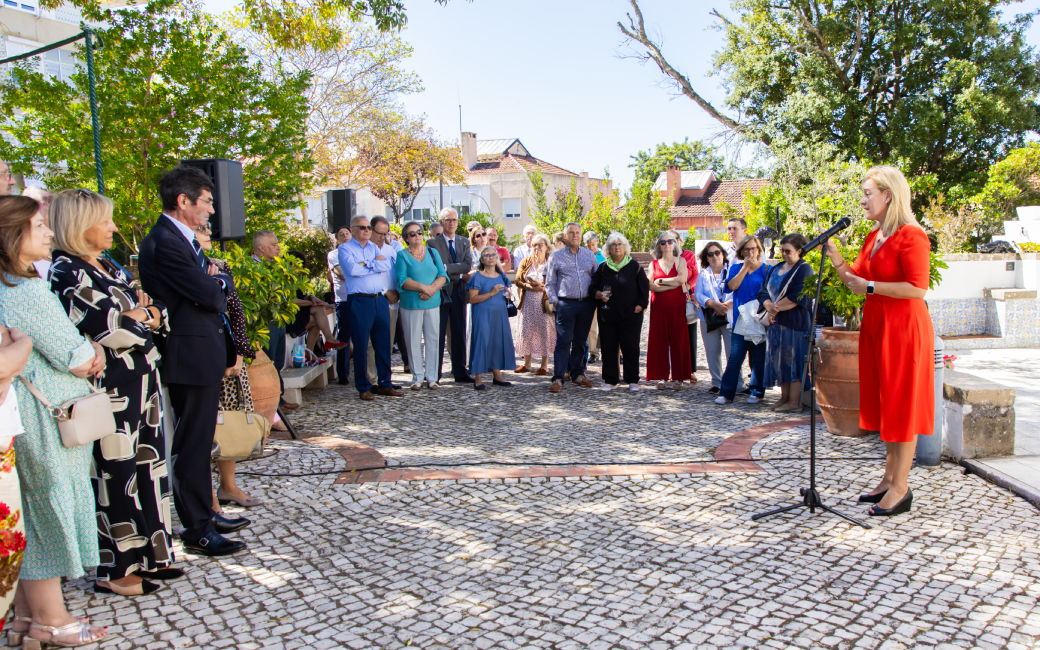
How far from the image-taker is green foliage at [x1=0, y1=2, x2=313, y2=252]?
30.5ft

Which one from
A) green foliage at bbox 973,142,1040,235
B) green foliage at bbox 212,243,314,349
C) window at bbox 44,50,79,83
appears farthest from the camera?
window at bbox 44,50,79,83

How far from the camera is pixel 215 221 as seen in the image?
6629 millimetres

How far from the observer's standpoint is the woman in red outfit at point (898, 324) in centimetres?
424

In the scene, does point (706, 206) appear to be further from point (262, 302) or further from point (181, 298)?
point (181, 298)

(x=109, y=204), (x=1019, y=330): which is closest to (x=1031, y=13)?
(x=1019, y=330)

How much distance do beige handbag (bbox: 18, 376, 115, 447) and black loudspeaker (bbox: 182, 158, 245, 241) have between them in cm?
373

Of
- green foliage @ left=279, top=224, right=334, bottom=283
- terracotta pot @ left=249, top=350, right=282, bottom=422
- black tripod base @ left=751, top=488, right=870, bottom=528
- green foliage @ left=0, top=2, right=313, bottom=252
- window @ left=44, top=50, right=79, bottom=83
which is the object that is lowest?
black tripod base @ left=751, top=488, right=870, bottom=528

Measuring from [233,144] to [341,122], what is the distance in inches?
724

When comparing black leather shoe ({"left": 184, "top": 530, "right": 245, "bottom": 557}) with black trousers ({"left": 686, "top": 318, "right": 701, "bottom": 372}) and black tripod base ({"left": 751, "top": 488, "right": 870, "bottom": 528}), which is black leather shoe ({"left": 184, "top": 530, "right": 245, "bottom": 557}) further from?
black trousers ({"left": 686, "top": 318, "right": 701, "bottom": 372})

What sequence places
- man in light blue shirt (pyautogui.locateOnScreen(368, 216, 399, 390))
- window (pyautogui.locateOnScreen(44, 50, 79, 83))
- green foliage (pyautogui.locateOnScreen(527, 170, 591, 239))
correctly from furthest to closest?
window (pyautogui.locateOnScreen(44, 50, 79, 83)), green foliage (pyautogui.locateOnScreen(527, 170, 591, 239)), man in light blue shirt (pyautogui.locateOnScreen(368, 216, 399, 390))

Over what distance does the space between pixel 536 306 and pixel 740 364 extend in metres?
3.00

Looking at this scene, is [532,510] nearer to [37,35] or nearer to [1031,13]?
[1031,13]

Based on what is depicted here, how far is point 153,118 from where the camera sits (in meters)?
9.59

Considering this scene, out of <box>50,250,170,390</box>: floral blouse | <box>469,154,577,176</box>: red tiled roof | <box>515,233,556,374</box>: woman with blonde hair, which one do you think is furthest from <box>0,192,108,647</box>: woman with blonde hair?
<box>469,154,577,176</box>: red tiled roof
